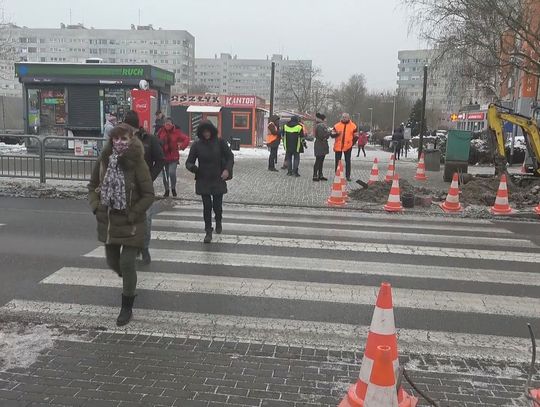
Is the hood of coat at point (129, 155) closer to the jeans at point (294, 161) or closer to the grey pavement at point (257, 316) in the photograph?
the grey pavement at point (257, 316)

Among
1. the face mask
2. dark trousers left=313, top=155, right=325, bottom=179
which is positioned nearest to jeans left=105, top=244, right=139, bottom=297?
the face mask

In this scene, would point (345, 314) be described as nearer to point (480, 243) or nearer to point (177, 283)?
point (177, 283)

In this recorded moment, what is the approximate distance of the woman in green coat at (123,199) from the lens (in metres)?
4.55

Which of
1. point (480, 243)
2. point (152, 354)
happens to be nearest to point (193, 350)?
point (152, 354)

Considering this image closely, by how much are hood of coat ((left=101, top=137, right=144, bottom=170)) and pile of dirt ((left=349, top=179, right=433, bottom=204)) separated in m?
8.42

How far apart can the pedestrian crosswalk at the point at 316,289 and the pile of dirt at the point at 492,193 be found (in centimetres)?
338

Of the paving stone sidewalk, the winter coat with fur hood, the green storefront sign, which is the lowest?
the paving stone sidewalk

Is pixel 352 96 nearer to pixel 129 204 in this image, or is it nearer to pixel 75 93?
pixel 75 93

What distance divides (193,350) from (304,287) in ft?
6.32

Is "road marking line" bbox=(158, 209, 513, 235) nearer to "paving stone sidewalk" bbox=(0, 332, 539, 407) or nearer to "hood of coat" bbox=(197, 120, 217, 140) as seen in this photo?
"hood of coat" bbox=(197, 120, 217, 140)

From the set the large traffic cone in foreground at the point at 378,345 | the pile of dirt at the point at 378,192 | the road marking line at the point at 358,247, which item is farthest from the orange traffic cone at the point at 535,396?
the pile of dirt at the point at 378,192

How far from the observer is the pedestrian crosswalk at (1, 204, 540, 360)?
464 cm

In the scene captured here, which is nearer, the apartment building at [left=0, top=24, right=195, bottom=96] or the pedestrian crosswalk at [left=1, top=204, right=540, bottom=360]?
the pedestrian crosswalk at [left=1, top=204, right=540, bottom=360]

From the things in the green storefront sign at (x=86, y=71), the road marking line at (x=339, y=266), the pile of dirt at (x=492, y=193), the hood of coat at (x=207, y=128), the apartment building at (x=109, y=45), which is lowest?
the road marking line at (x=339, y=266)
